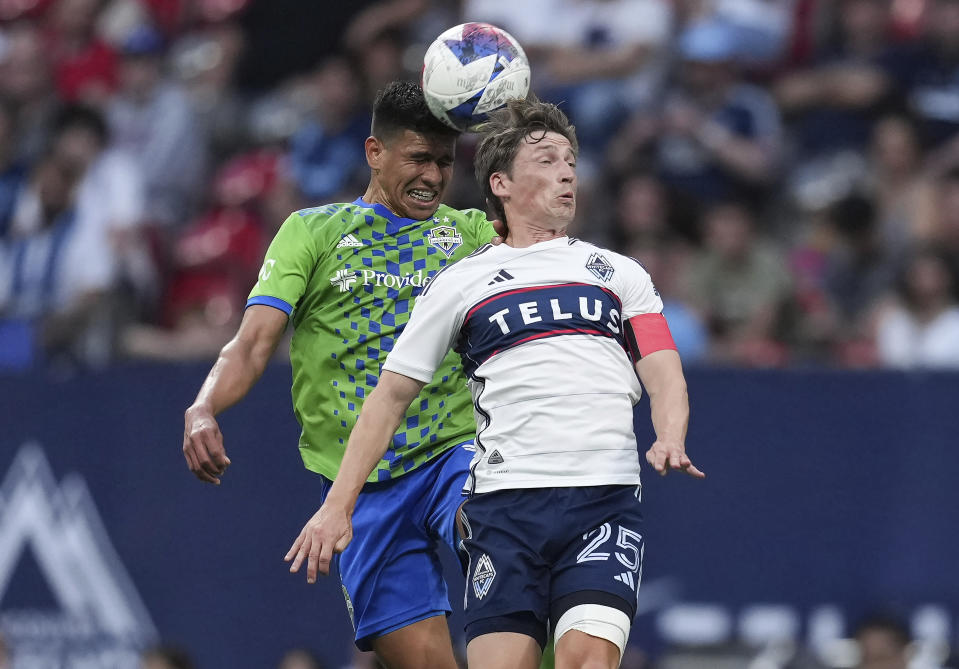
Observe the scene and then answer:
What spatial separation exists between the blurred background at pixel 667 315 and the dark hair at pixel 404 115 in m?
3.60

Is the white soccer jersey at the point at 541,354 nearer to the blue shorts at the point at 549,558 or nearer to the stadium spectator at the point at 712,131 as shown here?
the blue shorts at the point at 549,558

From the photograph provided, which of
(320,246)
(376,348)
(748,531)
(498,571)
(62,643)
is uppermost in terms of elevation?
(320,246)

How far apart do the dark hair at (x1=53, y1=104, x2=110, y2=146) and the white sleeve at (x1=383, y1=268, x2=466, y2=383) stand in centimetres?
720

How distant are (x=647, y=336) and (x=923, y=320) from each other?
444 centimetres

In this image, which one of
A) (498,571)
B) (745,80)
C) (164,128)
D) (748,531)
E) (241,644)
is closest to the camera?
(498,571)

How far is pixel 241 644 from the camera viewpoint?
10.0m

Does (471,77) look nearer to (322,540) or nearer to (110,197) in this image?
(322,540)

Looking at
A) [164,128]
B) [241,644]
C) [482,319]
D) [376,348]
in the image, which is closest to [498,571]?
[482,319]

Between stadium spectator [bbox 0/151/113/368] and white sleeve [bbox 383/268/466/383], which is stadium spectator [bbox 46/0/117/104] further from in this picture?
white sleeve [bbox 383/268/466/383]

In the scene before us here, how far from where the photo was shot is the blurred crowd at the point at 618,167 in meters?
9.80

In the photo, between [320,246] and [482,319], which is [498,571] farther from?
[320,246]

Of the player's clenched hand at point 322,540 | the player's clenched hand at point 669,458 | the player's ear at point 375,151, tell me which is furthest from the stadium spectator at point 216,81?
the player's clenched hand at point 669,458

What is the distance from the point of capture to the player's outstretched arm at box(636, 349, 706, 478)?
4914 millimetres

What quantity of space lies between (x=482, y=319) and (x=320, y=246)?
1.06 metres
